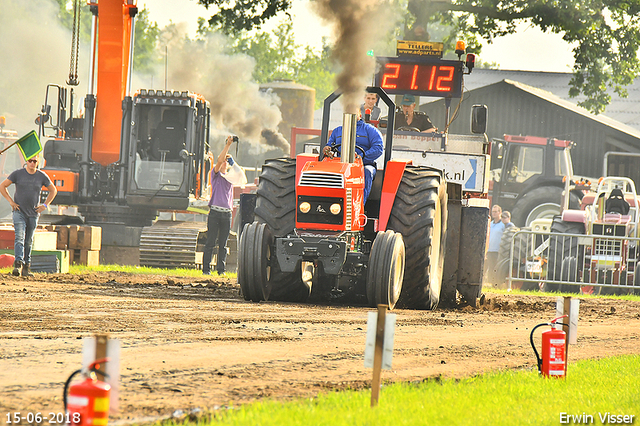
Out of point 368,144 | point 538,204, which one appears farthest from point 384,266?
point 538,204

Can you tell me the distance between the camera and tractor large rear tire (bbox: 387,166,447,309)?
1001cm

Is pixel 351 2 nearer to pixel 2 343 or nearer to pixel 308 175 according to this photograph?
pixel 308 175

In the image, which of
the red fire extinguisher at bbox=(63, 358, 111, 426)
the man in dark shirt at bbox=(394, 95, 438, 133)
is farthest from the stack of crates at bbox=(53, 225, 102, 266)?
the red fire extinguisher at bbox=(63, 358, 111, 426)

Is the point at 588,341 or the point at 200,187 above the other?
the point at 200,187

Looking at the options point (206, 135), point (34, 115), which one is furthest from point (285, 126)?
point (206, 135)

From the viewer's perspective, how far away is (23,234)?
1371cm

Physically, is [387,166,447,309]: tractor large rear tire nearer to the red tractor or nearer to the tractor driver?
the red tractor

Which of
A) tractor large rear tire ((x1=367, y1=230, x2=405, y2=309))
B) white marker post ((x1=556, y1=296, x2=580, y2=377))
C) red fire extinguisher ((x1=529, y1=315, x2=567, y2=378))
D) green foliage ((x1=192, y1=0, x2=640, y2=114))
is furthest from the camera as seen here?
green foliage ((x1=192, y1=0, x2=640, y2=114))

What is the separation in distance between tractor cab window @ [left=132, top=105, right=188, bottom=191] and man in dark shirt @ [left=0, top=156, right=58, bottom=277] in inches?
144

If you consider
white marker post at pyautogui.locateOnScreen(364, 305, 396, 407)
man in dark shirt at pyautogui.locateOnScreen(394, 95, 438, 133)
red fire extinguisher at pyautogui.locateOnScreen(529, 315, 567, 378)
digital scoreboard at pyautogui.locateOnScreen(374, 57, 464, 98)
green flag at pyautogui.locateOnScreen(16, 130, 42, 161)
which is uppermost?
digital scoreboard at pyautogui.locateOnScreen(374, 57, 464, 98)

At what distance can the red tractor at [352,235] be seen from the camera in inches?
371

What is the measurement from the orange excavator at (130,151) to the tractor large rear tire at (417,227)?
802 centimetres

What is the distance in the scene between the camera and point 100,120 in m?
17.4

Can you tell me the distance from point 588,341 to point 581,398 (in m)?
3.48
